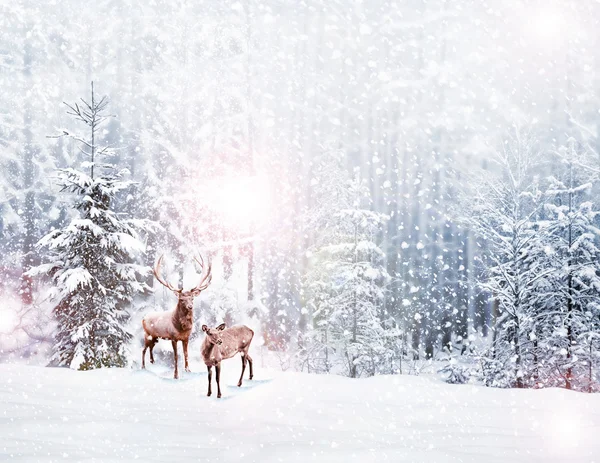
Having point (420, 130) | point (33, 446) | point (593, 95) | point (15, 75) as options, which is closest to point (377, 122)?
point (420, 130)

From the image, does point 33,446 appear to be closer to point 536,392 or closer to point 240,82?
point 536,392

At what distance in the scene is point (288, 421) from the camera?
6121 millimetres

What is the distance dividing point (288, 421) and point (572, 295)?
50.0 feet

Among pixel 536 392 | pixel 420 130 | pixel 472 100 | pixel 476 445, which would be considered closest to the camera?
pixel 476 445

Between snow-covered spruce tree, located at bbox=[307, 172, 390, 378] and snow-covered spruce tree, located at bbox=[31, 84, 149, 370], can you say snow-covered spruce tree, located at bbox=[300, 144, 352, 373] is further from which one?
snow-covered spruce tree, located at bbox=[31, 84, 149, 370]

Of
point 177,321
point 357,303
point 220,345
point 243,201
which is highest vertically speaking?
point 243,201

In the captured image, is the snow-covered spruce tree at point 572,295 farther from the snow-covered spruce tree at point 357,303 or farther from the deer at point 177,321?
the deer at point 177,321

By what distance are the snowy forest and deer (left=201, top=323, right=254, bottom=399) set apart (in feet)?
30.1

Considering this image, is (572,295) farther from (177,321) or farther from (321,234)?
(177,321)

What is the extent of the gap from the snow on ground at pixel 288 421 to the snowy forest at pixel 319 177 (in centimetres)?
795

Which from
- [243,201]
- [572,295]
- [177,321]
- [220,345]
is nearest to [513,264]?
[572,295]

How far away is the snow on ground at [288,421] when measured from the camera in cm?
523

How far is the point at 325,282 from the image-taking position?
24312 mm

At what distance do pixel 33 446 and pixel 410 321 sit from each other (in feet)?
91.9
